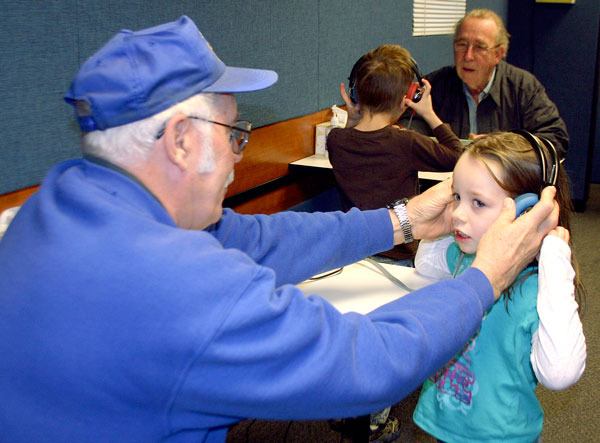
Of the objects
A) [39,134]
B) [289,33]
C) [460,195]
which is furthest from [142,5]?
[460,195]

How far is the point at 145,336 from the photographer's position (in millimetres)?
857

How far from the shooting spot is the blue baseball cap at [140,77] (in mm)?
999

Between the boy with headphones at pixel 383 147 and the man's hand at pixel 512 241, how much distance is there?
3.79 ft

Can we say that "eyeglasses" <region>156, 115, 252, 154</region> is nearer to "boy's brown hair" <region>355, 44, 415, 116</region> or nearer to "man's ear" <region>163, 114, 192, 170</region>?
"man's ear" <region>163, 114, 192, 170</region>

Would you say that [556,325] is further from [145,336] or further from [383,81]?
[383,81]

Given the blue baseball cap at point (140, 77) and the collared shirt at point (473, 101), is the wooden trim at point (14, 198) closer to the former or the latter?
the blue baseball cap at point (140, 77)

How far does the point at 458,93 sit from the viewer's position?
3.30 metres

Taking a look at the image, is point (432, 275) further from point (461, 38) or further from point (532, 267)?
point (461, 38)

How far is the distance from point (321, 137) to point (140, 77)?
220 centimetres

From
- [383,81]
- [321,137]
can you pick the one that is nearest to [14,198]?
[383,81]

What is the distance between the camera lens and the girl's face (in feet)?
4.71

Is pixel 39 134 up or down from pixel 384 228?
up

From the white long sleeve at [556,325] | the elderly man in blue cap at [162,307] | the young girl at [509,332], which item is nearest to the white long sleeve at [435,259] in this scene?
the young girl at [509,332]

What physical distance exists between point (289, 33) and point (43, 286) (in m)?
2.19
